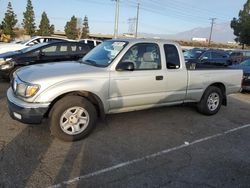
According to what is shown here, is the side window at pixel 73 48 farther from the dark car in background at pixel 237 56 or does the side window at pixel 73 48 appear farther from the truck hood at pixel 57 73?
the dark car in background at pixel 237 56

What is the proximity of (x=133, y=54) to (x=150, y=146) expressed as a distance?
1.79 meters

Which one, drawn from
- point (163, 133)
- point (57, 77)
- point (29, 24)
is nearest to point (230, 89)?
point (163, 133)

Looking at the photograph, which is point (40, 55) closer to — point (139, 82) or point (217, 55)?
point (139, 82)

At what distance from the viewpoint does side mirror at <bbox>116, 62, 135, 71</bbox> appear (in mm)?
5270

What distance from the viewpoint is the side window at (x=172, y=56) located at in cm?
607

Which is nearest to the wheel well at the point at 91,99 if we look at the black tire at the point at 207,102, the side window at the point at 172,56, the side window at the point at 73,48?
the side window at the point at 172,56

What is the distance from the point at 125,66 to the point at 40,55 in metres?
5.59

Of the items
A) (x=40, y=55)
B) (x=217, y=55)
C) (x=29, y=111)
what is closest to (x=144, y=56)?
(x=29, y=111)

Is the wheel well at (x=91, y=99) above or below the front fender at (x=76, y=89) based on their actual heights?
below

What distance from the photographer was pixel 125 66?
5281mm

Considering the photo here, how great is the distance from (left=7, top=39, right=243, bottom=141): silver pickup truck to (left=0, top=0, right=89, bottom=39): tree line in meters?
44.6

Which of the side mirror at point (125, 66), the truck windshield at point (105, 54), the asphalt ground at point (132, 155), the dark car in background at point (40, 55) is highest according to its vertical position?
the truck windshield at point (105, 54)

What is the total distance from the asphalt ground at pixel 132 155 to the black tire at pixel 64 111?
124 mm

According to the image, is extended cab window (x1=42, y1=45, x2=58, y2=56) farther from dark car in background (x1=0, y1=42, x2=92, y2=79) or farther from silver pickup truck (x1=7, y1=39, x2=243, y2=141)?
silver pickup truck (x1=7, y1=39, x2=243, y2=141)
